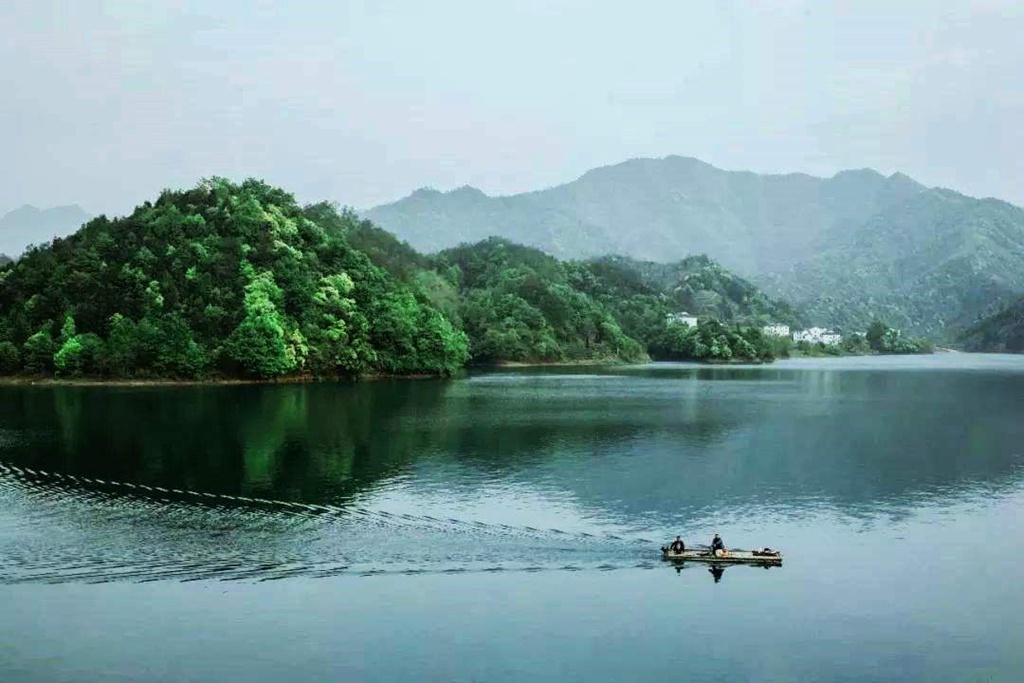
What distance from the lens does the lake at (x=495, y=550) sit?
858 inches

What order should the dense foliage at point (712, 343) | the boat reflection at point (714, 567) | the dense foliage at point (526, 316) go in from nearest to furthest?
1. the boat reflection at point (714, 567)
2. the dense foliage at point (526, 316)
3. the dense foliage at point (712, 343)

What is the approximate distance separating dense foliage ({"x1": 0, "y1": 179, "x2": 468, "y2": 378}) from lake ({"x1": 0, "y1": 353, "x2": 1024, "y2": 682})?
92.9 ft

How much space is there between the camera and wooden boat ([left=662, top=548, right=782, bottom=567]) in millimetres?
28672

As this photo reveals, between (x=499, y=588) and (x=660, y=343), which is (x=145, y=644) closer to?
(x=499, y=588)

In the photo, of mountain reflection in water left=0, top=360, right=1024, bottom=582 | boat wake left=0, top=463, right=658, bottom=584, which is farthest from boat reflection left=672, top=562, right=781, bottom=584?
mountain reflection in water left=0, top=360, right=1024, bottom=582

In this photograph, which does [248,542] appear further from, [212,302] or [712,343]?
[712,343]

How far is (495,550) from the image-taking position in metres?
30.3

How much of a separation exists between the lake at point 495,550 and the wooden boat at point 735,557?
0.30m

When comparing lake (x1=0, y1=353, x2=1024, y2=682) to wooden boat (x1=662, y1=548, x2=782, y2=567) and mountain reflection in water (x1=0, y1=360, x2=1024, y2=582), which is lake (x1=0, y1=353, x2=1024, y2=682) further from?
wooden boat (x1=662, y1=548, x2=782, y2=567)

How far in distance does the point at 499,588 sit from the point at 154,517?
14.1m

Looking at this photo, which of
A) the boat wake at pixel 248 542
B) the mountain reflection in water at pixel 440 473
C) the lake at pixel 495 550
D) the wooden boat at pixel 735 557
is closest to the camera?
the lake at pixel 495 550

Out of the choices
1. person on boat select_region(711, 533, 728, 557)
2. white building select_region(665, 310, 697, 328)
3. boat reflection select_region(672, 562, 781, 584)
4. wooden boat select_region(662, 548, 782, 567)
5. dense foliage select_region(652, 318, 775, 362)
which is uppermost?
white building select_region(665, 310, 697, 328)

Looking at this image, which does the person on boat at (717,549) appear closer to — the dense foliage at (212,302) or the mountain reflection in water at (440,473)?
the mountain reflection in water at (440,473)

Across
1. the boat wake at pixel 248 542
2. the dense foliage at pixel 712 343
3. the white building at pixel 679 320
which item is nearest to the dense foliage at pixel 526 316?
the dense foliage at pixel 712 343
